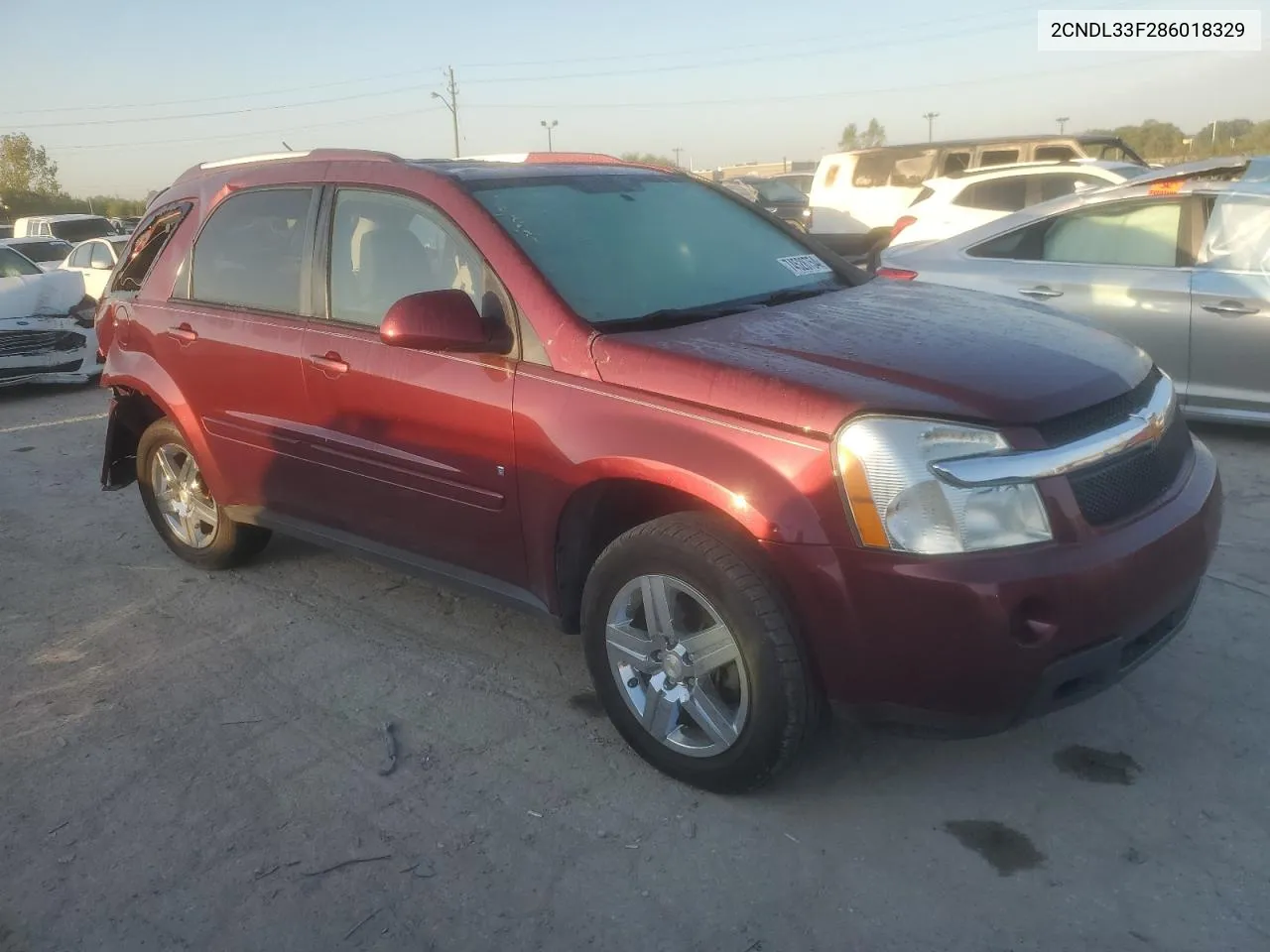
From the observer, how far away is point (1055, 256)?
6.39m

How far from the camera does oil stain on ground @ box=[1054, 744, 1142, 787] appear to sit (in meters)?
2.98

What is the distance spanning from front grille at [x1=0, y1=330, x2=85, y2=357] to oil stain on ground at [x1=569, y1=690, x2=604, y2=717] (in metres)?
8.37

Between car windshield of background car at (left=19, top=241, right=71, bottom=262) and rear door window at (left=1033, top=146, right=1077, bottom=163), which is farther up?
rear door window at (left=1033, top=146, right=1077, bottom=163)

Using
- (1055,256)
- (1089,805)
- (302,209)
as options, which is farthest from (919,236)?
(1089,805)

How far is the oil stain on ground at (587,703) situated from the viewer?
3514 millimetres

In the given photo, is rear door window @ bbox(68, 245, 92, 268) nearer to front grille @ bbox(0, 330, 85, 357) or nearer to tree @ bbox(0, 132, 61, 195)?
front grille @ bbox(0, 330, 85, 357)

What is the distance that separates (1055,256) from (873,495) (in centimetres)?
453

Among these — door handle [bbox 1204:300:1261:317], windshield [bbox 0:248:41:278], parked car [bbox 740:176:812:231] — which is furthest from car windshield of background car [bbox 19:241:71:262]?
door handle [bbox 1204:300:1261:317]

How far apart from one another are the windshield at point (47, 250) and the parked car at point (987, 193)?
13.3 metres

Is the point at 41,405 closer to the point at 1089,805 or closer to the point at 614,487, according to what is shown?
the point at 614,487

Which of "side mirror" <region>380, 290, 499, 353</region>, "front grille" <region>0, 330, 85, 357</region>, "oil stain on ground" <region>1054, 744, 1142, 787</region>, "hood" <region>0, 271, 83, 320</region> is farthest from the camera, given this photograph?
→ "hood" <region>0, 271, 83, 320</region>

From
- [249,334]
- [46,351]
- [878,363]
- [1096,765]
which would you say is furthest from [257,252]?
[46,351]

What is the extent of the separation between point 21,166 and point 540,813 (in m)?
62.6

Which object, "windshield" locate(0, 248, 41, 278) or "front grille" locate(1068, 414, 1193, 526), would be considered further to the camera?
"windshield" locate(0, 248, 41, 278)
